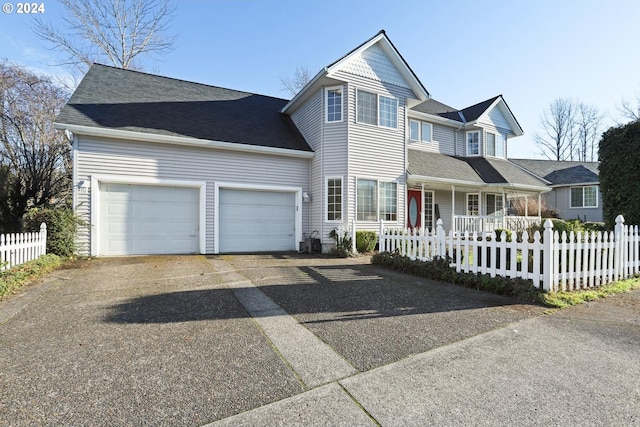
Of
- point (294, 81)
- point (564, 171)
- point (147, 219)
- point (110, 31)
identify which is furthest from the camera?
point (294, 81)

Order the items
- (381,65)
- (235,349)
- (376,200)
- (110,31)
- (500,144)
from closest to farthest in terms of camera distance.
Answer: (235,349)
(376,200)
(381,65)
(500,144)
(110,31)

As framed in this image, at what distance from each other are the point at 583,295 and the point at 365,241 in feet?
20.4

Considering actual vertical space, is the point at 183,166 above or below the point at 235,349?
above

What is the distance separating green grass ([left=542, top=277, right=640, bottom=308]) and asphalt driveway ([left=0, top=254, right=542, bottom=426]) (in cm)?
49

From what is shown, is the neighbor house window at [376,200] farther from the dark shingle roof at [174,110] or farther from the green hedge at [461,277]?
the green hedge at [461,277]

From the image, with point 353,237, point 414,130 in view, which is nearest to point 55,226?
point 353,237

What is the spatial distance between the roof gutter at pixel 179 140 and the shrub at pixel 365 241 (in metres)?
3.53

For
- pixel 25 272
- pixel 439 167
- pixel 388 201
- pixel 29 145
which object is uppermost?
pixel 29 145

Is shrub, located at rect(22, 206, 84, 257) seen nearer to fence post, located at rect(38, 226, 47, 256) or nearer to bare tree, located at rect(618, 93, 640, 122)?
Answer: fence post, located at rect(38, 226, 47, 256)

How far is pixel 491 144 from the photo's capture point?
644 inches

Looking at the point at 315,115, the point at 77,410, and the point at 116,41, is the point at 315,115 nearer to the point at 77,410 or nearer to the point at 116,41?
the point at 77,410

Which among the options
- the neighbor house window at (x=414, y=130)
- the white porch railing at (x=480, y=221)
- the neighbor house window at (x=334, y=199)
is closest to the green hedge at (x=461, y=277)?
the neighbor house window at (x=334, y=199)

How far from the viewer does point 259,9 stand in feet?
37.3

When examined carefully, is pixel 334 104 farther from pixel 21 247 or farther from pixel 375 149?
pixel 21 247
